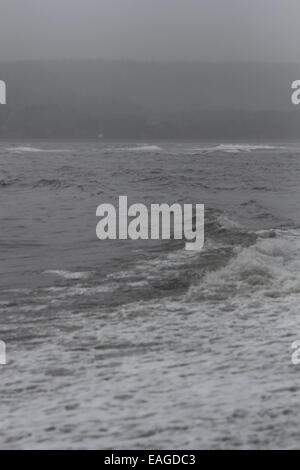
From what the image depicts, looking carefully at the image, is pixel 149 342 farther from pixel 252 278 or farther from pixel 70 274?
pixel 70 274

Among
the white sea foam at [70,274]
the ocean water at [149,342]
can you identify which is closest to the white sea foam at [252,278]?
the ocean water at [149,342]

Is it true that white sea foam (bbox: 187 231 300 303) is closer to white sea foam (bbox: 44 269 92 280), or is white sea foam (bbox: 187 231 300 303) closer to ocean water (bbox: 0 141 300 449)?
ocean water (bbox: 0 141 300 449)

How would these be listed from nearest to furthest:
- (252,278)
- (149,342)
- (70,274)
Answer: (149,342)
(252,278)
(70,274)

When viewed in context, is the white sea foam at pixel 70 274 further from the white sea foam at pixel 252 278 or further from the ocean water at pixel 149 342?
the white sea foam at pixel 252 278

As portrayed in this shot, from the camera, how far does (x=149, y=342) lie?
5.23 meters

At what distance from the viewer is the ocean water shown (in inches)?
139

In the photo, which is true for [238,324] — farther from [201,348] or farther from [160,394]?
[160,394]

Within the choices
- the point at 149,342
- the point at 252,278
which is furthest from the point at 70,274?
the point at 149,342

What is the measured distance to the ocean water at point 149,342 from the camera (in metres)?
3.52

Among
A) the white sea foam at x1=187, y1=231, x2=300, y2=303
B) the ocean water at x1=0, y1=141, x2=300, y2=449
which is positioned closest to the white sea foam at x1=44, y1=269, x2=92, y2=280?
the ocean water at x1=0, y1=141, x2=300, y2=449
